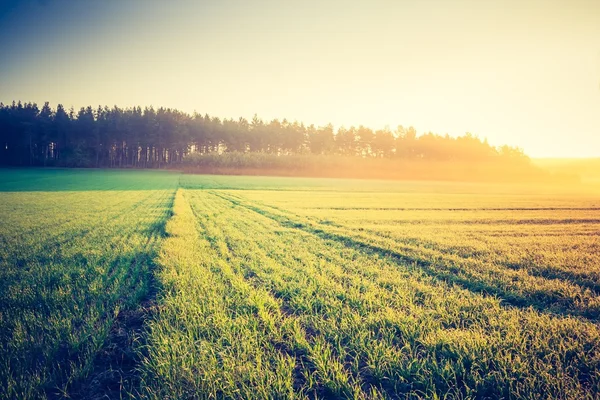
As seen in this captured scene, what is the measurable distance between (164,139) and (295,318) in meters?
90.5

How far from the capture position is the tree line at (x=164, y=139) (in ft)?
248

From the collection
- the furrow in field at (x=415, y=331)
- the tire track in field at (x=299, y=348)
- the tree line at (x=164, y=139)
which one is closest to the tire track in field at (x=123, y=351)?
the tire track in field at (x=299, y=348)

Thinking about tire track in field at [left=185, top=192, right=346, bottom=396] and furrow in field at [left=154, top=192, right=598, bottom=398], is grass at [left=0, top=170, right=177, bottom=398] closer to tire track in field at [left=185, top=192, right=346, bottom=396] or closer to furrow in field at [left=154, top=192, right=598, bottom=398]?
tire track in field at [left=185, top=192, right=346, bottom=396]

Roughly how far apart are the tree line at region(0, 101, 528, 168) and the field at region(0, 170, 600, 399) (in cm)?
7513

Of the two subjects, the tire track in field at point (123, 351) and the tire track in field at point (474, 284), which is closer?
the tire track in field at point (123, 351)

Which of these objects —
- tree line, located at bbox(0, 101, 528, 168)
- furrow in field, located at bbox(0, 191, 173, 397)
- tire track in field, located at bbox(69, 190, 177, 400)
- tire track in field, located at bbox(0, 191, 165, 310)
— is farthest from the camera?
tree line, located at bbox(0, 101, 528, 168)

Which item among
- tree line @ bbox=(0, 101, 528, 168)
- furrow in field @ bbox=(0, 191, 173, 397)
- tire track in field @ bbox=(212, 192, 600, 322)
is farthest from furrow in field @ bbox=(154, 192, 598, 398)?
tree line @ bbox=(0, 101, 528, 168)

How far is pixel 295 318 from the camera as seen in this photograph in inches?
169

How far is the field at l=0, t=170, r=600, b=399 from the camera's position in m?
2.93

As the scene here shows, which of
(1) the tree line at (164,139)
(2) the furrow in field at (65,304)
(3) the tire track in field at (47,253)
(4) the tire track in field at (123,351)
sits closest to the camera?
(4) the tire track in field at (123,351)

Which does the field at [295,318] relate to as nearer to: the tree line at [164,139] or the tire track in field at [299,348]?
the tire track in field at [299,348]

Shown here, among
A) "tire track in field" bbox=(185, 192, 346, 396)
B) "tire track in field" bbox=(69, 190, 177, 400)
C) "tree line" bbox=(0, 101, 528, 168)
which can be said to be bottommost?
"tire track in field" bbox=(69, 190, 177, 400)

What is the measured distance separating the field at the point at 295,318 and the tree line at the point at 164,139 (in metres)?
75.1

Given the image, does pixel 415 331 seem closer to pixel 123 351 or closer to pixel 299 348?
pixel 299 348
